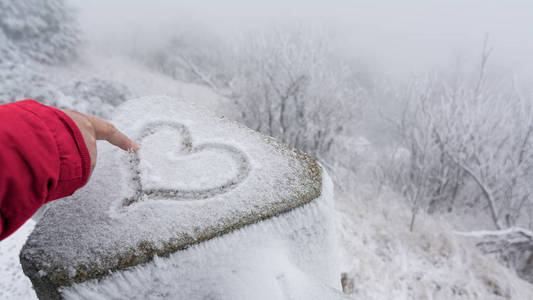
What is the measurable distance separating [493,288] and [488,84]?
3581mm

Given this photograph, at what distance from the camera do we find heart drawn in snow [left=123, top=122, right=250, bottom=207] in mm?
1222

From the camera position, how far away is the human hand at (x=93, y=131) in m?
0.95

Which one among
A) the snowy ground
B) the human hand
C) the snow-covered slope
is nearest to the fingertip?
the human hand

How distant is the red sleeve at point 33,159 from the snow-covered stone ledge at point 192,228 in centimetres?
30

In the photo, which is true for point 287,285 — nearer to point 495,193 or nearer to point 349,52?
point 495,193

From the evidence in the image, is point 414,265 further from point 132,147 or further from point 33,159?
point 33,159

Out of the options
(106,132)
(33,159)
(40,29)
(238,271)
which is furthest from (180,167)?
(40,29)

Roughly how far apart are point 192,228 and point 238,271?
0.25m

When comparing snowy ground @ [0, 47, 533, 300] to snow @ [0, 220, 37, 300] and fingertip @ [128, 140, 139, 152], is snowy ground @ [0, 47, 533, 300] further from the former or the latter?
fingertip @ [128, 140, 139, 152]

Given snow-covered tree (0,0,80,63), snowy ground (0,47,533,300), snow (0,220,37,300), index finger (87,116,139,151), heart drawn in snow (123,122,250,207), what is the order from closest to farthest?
index finger (87,116,139,151)
heart drawn in snow (123,122,250,207)
snow (0,220,37,300)
snowy ground (0,47,533,300)
snow-covered tree (0,0,80,63)

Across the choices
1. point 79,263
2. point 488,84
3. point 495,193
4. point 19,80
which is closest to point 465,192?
point 495,193

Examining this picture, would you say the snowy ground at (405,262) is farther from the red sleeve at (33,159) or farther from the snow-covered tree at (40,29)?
the snow-covered tree at (40,29)

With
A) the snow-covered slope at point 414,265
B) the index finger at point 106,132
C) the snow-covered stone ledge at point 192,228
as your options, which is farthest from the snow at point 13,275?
the snow-covered slope at point 414,265

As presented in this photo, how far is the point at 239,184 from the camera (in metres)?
1.27
